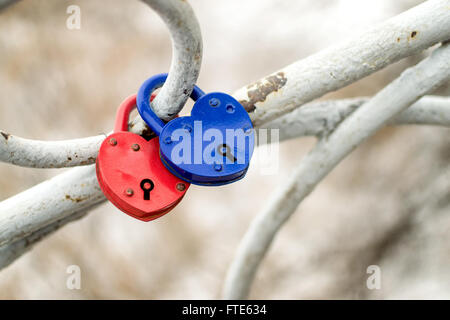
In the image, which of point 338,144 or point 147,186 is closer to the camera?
point 147,186

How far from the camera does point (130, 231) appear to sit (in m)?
1.28

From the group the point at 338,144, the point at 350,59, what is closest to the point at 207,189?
the point at 338,144

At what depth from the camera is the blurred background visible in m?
1.12

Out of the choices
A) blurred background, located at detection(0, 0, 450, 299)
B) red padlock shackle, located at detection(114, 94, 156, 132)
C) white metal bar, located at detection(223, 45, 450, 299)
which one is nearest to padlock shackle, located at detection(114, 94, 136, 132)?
red padlock shackle, located at detection(114, 94, 156, 132)

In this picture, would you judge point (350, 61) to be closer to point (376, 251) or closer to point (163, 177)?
point (163, 177)

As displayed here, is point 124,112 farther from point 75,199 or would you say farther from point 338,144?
point 338,144

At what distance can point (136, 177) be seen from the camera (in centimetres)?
30

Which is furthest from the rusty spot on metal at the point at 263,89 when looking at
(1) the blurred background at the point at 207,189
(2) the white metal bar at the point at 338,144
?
(1) the blurred background at the point at 207,189

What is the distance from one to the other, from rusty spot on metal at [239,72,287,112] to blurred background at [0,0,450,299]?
0.83 metres

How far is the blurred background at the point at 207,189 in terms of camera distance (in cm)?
112

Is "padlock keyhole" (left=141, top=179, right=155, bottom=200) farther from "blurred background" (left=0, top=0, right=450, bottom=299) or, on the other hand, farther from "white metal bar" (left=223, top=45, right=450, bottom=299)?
"blurred background" (left=0, top=0, right=450, bottom=299)

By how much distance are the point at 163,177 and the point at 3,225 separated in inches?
5.1

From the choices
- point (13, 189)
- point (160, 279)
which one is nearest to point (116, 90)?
point (13, 189)

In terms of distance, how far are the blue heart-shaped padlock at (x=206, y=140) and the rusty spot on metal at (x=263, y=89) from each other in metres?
0.04
